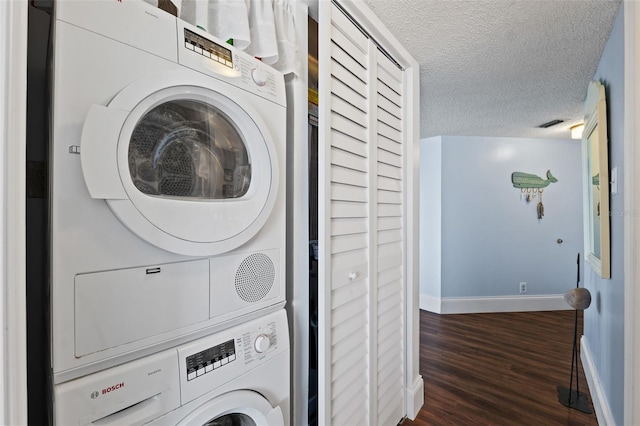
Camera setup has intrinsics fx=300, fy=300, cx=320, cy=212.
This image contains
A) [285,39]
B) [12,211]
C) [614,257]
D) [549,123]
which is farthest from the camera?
[549,123]

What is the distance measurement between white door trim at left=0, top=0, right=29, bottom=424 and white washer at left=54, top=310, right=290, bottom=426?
4.4 inches

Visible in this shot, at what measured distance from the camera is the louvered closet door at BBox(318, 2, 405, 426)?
1070 millimetres

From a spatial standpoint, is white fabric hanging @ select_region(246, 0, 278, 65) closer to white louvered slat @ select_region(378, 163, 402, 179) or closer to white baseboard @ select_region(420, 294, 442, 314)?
white louvered slat @ select_region(378, 163, 402, 179)

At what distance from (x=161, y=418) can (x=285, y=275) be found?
529 millimetres

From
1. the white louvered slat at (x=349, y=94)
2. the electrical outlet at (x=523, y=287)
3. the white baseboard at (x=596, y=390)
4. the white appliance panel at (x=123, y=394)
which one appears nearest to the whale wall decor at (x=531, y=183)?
the electrical outlet at (x=523, y=287)

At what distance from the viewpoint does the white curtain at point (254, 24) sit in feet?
2.93

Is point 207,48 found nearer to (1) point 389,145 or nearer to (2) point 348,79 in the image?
(2) point 348,79

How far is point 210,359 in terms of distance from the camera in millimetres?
818

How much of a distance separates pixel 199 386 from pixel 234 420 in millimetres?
294

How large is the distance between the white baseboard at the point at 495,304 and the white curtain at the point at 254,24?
3451 mm

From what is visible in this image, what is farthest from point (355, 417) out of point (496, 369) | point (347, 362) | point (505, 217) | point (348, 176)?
point (505, 217)

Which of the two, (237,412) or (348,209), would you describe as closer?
(237,412)

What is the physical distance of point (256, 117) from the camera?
909 mm

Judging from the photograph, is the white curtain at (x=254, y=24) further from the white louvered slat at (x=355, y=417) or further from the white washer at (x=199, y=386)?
the white louvered slat at (x=355, y=417)
